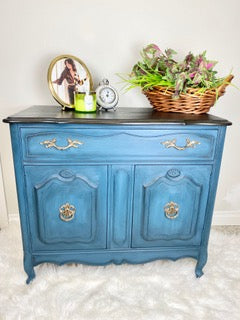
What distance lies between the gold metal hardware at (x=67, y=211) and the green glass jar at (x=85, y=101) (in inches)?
19.2

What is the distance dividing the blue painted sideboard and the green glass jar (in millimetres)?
84

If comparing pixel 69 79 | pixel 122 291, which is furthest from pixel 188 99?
pixel 122 291

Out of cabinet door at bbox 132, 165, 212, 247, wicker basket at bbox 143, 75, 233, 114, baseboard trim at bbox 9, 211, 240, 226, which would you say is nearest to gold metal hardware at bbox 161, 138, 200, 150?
cabinet door at bbox 132, 165, 212, 247

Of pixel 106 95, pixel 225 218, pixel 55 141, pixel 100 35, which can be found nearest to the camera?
pixel 55 141

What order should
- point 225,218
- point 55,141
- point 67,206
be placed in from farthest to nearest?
point 225,218 < point 67,206 < point 55,141

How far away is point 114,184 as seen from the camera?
3.73ft

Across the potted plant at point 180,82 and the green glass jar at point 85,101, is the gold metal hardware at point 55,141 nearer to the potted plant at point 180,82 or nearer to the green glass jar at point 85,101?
the green glass jar at point 85,101

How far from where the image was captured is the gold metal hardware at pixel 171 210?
3.94 feet

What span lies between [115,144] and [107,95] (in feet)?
1.12

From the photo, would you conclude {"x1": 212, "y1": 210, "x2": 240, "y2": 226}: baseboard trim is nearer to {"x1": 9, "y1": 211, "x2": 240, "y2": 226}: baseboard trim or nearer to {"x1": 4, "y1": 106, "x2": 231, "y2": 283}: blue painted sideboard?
{"x1": 9, "y1": 211, "x2": 240, "y2": 226}: baseboard trim

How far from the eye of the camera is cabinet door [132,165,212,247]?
3.76 feet

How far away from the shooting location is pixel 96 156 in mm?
1079

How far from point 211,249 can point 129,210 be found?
77 centimetres

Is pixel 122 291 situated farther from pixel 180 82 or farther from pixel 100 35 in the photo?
Result: pixel 100 35
